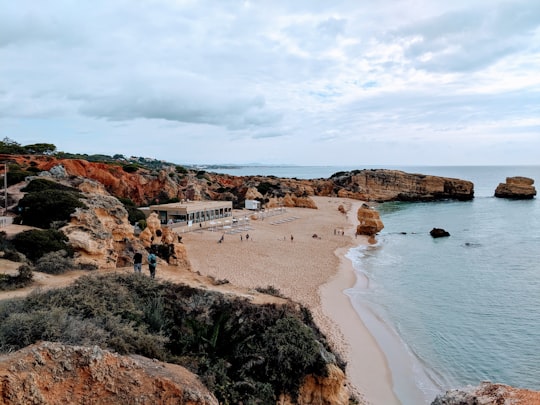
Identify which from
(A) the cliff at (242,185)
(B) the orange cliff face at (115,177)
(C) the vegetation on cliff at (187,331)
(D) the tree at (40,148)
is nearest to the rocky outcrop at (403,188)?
(A) the cliff at (242,185)

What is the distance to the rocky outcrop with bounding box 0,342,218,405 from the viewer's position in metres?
4.07

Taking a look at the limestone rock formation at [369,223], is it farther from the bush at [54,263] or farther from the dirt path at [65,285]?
the bush at [54,263]

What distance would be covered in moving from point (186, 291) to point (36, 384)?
16.7ft

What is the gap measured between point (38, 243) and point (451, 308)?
55.6 feet

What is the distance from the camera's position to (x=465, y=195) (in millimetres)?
80812

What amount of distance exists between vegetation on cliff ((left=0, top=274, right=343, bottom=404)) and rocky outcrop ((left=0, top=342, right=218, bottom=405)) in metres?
0.74

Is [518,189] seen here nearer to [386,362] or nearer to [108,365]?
[386,362]

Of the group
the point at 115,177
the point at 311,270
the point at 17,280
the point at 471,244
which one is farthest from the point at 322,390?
the point at 115,177

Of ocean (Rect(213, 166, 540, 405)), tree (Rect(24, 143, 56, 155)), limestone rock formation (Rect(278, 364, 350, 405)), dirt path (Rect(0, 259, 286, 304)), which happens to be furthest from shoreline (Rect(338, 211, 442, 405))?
tree (Rect(24, 143, 56, 155))

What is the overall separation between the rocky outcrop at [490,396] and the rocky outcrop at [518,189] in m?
91.2

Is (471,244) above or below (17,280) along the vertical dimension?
below

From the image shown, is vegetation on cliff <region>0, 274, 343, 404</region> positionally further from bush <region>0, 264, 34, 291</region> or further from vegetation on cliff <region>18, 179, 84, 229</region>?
vegetation on cliff <region>18, 179, 84, 229</region>

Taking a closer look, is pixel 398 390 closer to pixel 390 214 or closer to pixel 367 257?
pixel 367 257

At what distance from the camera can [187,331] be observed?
7.50 metres
